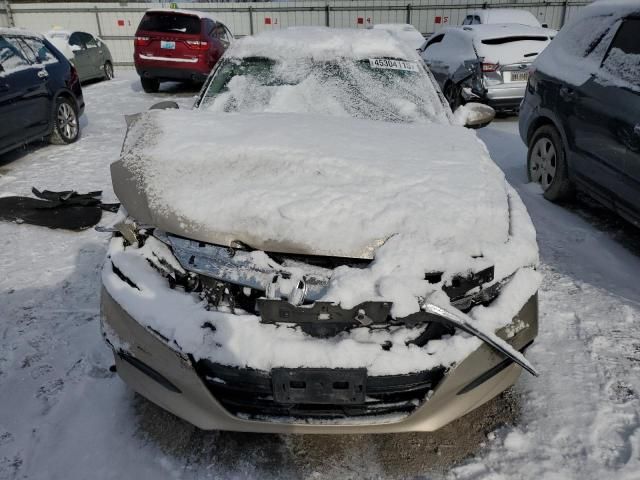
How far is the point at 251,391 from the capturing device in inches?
74.0

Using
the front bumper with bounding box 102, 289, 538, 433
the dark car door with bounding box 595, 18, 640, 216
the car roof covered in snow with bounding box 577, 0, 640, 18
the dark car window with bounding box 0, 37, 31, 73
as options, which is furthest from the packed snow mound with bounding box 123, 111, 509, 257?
the dark car window with bounding box 0, 37, 31, 73

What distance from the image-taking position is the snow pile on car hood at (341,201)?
1.98 meters

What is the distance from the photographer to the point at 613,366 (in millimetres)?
2779

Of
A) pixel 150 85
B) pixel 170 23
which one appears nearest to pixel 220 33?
pixel 170 23

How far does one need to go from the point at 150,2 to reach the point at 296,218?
21.4m

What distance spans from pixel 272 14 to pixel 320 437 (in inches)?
778

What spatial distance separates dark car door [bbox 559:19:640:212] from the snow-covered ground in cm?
63

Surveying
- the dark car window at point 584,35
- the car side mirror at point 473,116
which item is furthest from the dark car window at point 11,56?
the dark car window at point 584,35

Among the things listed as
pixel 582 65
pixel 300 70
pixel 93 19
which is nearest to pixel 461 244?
pixel 300 70

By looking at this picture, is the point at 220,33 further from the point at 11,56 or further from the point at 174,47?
the point at 11,56

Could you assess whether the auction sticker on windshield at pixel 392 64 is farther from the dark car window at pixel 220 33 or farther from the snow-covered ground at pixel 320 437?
the dark car window at pixel 220 33

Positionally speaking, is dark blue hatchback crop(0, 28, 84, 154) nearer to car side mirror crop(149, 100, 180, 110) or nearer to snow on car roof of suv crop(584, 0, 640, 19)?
car side mirror crop(149, 100, 180, 110)

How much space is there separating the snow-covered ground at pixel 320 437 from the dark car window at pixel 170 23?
8693 mm

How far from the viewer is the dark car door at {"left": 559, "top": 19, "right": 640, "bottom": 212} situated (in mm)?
3896
